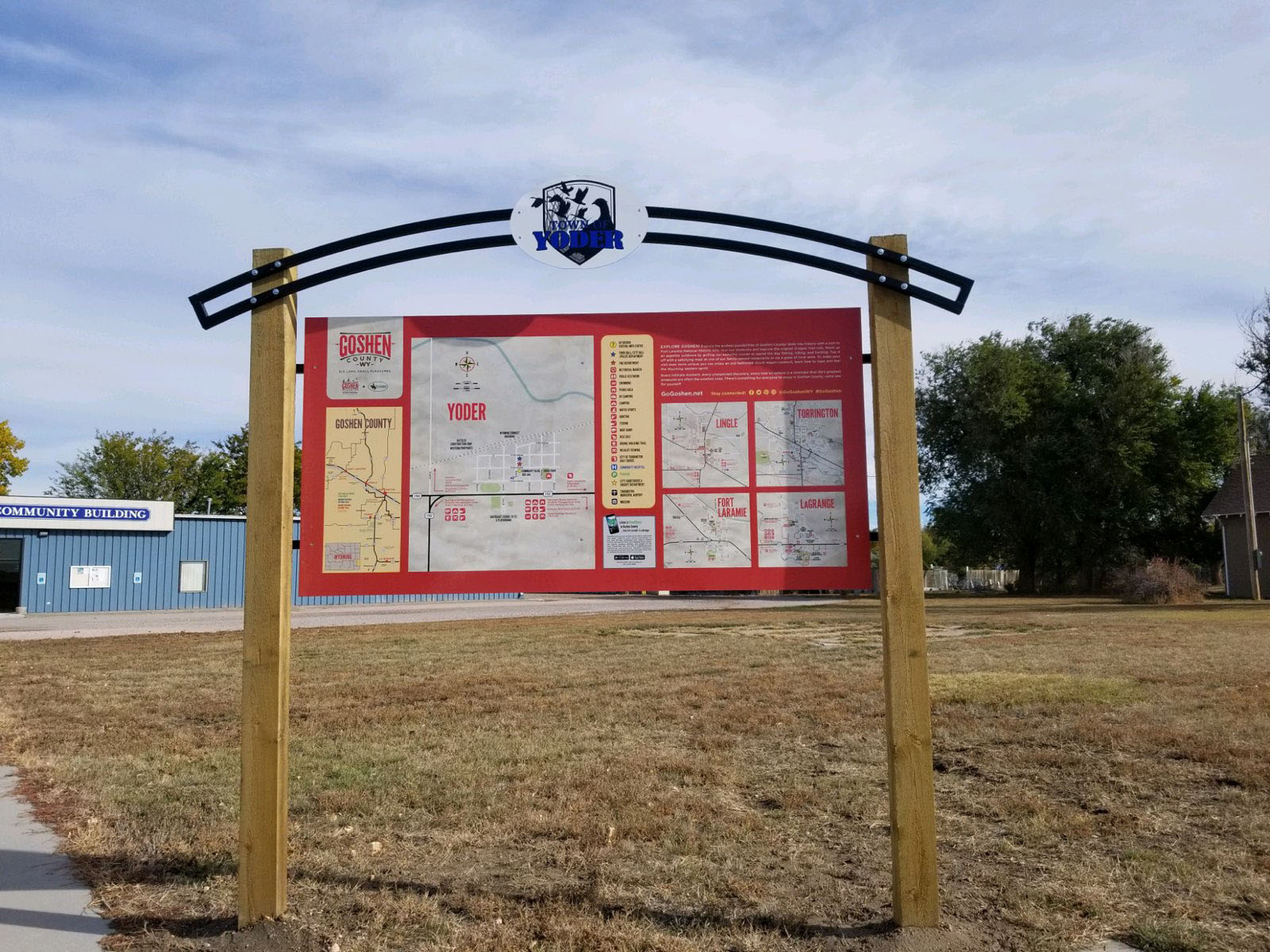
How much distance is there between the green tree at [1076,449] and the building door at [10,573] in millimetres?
35652

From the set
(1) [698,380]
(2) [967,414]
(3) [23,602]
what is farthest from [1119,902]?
(2) [967,414]

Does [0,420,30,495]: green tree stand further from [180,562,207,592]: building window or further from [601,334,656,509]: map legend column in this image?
[601,334,656,509]: map legend column

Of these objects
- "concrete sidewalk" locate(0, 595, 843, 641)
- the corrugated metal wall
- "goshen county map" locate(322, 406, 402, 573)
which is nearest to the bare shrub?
"concrete sidewalk" locate(0, 595, 843, 641)

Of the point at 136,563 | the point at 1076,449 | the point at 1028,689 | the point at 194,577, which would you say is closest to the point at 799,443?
the point at 1028,689

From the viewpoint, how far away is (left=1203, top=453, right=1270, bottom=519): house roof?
117ft

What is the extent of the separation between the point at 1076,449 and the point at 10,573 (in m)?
42.6

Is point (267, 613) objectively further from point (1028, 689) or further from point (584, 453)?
point (1028, 689)

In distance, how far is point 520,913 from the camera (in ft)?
13.3

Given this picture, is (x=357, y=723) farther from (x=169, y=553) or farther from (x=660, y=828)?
(x=169, y=553)

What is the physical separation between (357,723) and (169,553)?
32.2 metres

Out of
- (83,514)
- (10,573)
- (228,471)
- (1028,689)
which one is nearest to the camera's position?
(1028,689)

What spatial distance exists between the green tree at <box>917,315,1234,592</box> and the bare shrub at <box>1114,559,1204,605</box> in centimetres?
1306

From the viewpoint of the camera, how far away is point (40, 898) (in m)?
4.30

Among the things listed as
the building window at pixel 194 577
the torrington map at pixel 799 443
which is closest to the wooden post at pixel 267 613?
the torrington map at pixel 799 443
